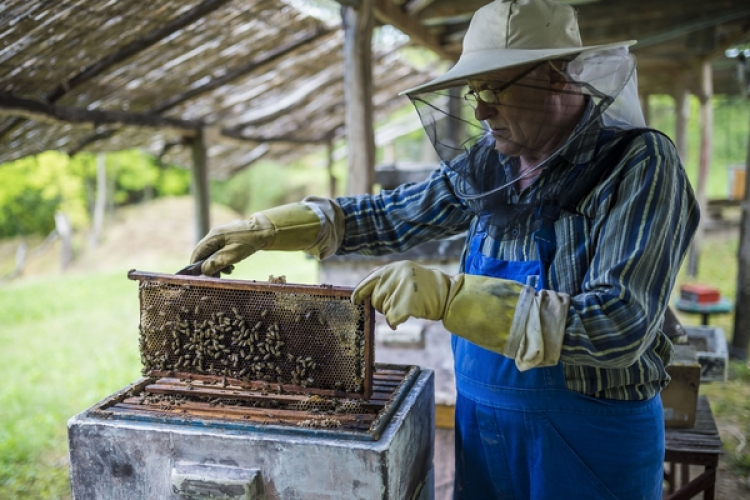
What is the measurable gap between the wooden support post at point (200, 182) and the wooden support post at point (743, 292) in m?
6.11

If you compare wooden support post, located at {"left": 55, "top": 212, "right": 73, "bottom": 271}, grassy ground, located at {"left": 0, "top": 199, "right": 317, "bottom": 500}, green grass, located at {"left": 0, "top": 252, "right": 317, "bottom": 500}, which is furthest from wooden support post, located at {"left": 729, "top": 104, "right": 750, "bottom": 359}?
wooden support post, located at {"left": 55, "top": 212, "right": 73, "bottom": 271}

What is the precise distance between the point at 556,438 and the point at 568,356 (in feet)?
1.19

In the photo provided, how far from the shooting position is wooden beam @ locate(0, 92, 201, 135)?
4.58 metres

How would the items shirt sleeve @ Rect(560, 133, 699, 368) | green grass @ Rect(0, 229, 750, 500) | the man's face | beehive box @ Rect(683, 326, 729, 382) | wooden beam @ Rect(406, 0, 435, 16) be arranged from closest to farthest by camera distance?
shirt sleeve @ Rect(560, 133, 699, 368) < the man's face < beehive box @ Rect(683, 326, 729, 382) < green grass @ Rect(0, 229, 750, 500) < wooden beam @ Rect(406, 0, 435, 16)

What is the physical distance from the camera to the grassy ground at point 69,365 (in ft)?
14.4

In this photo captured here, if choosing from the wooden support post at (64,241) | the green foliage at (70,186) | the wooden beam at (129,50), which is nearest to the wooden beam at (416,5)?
the wooden beam at (129,50)

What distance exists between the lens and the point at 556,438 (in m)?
1.73

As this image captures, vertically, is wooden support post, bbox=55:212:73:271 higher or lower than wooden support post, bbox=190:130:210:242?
lower

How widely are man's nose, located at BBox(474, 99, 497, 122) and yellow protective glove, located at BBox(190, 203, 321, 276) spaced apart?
2.42 ft

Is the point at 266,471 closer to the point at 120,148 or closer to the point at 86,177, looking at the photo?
the point at 120,148

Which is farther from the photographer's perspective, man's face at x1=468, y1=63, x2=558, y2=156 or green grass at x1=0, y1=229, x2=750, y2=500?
green grass at x1=0, y1=229, x2=750, y2=500

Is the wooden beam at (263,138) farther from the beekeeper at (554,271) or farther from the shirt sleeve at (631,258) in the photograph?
the shirt sleeve at (631,258)

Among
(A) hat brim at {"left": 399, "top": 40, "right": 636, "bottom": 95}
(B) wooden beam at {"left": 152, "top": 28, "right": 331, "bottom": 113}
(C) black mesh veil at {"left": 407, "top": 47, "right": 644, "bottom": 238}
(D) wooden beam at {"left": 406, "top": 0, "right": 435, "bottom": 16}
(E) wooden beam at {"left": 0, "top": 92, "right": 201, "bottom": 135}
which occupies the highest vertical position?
(D) wooden beam at {"left": 406, "top": 0, "right": 435, "bottom": 16}

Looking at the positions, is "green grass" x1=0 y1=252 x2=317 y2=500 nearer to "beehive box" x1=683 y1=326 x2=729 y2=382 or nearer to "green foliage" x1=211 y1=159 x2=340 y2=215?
"beehive box" x1=683 y1=326 x2=729 y2=382
